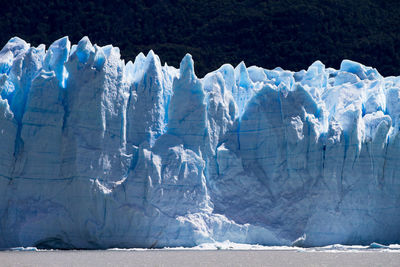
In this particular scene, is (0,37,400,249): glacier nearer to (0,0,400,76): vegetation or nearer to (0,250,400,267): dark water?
(0,250,400,267): dark water

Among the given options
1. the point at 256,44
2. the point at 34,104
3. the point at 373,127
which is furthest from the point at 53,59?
the point at 256,44

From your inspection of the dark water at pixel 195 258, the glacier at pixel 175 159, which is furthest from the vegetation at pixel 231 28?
the dark water at pixel 195 258

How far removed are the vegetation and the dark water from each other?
18730 mm

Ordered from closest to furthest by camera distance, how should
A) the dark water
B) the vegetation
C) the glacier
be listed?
the dark water → the glacier → the vegetation

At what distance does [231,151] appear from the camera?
24703 millimetres

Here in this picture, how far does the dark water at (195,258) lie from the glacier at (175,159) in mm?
979

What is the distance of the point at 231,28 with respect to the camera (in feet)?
137

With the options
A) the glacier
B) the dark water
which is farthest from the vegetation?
the dark water

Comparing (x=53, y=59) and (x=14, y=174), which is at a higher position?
(x=53, y=59)

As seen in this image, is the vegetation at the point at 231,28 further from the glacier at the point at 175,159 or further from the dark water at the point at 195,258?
the dark water at the point at 195,258

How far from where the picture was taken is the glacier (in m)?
23.1

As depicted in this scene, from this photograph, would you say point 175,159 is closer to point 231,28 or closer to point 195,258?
point 195,258

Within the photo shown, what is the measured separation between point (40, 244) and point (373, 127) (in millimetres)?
9170

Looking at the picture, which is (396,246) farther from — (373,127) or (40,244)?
(40,244)
